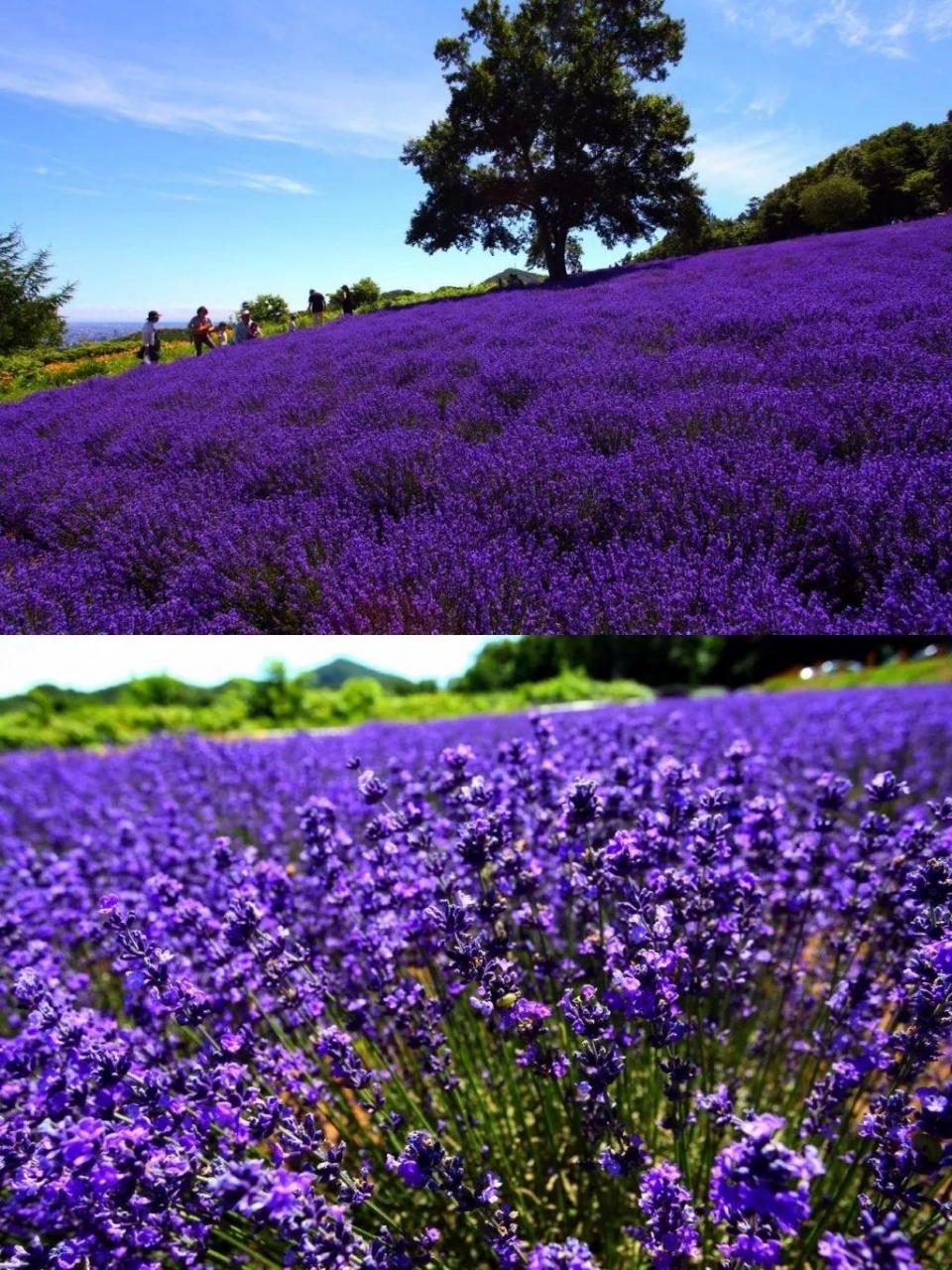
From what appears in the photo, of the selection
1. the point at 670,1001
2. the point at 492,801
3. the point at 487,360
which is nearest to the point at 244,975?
the point at 492,801

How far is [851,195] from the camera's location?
15086mm

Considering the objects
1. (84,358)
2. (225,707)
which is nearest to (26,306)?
(84,358)

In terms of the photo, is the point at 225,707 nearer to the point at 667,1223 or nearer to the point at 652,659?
the point at 652,659

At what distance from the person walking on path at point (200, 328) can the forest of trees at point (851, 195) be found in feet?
31.6

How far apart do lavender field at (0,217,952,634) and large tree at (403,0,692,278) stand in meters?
8.96

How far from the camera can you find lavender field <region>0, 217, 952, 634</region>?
2832 mm

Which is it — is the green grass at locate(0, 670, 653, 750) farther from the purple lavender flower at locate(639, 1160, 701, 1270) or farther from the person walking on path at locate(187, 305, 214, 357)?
the purple lavender flower at locate(639, 1160, 701, 1270)

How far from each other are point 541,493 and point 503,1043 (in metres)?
2.25

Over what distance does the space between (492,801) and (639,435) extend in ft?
7.86

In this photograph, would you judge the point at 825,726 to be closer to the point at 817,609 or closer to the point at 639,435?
the point at 639,435

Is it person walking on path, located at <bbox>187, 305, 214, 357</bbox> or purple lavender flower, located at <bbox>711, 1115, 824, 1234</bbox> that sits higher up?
person walking on path, located at <bbox>187, 305, 214, 357</bbox>

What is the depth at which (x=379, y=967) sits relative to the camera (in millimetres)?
1869

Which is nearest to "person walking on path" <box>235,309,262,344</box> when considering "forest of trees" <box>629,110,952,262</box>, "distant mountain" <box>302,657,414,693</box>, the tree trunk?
"distant mountain" <box>302,657,414,693</box>

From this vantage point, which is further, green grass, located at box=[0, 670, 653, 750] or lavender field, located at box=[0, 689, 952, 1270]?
green grass, located at box=[0, 670, 653, 750]
